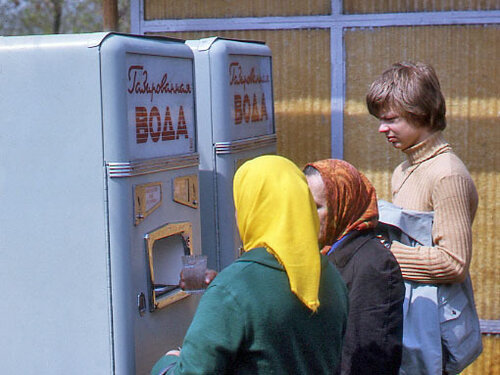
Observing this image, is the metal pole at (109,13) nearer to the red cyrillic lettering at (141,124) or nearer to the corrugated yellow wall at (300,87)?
the corrugated yellow wall at (300,87)

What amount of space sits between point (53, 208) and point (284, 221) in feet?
3.34

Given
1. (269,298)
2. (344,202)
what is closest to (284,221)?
(269,298)

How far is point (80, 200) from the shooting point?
2.62 metres

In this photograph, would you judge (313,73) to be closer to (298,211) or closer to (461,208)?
(461,208)

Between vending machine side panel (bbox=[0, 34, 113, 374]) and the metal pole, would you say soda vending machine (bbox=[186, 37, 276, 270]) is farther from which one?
the metal pole

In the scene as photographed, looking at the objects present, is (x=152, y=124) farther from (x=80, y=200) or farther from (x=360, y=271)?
(x=360, y=271)

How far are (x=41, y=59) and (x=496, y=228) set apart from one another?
2.79 m

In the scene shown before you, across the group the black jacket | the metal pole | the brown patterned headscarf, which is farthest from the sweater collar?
the metal pole

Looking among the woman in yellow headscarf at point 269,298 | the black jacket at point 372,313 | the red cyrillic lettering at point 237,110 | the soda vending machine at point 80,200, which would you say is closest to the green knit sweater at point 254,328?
the woman in yellow headscarf at point 269,298

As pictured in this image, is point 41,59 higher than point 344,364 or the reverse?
higher

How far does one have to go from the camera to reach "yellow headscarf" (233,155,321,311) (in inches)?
77.3

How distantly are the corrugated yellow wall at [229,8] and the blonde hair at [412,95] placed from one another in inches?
63.3

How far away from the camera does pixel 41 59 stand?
263 cm

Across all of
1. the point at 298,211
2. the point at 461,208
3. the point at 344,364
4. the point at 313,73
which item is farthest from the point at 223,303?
the point at 313,73
